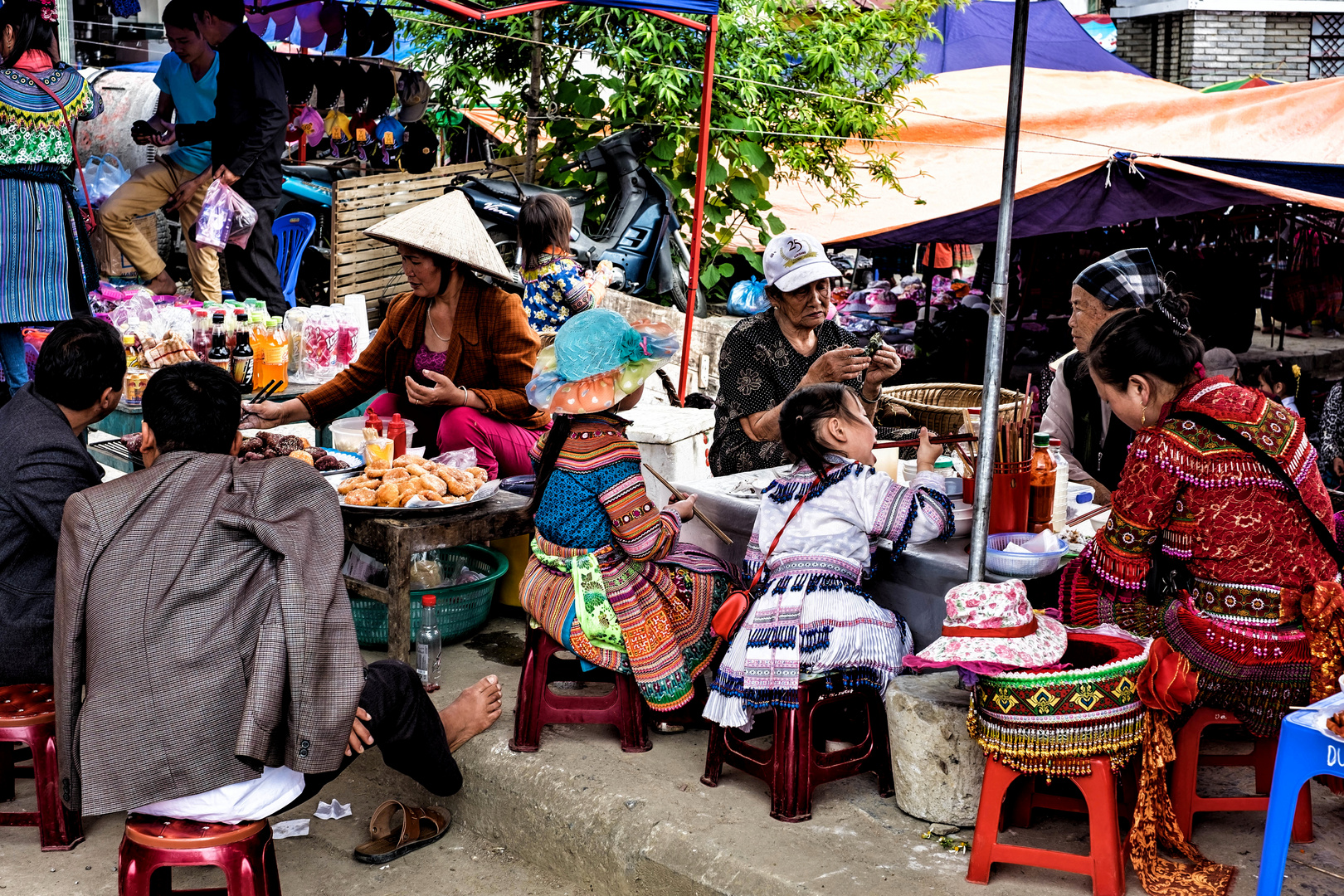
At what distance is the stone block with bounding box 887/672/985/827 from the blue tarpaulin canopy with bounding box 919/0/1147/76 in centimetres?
1360

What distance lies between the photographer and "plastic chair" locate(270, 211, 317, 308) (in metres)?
8.01

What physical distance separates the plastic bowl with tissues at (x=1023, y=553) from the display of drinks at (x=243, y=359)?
3.15 m

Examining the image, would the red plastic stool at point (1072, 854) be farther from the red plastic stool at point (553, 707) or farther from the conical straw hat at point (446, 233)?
the conical straw hat at point (446, 233)

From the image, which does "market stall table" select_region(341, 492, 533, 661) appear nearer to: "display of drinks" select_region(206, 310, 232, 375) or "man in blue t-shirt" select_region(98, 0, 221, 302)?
"display of drinks" select_region(206, 310, 232, 375)

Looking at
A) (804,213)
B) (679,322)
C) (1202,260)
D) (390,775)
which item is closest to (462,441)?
(390,775)

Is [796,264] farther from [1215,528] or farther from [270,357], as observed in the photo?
[270,357]

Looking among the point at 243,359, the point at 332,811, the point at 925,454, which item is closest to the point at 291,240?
the point at 243,359

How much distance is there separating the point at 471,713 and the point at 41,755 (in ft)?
3.71

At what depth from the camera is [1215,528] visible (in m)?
2.70

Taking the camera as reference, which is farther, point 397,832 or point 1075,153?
point 1075,153

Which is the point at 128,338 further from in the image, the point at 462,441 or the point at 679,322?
the point at 679,322

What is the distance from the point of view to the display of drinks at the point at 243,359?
4797 mm

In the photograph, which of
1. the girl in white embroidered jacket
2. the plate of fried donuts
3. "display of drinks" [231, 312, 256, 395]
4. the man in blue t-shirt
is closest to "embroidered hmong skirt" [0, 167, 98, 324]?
"display of drinks" [231, 312, 256, 395]

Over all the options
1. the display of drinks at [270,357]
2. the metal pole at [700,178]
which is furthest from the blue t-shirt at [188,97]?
the metal pole at [700,178]
